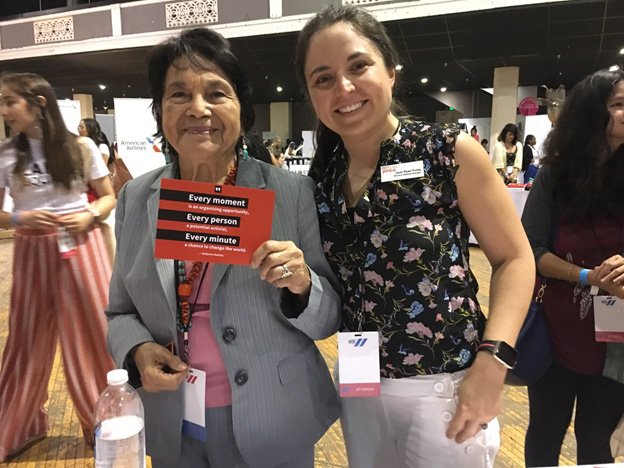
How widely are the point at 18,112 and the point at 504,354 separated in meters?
2.35

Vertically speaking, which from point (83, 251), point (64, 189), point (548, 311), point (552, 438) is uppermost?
point (64, 189)

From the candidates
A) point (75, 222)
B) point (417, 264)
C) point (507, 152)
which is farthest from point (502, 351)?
point (507, 152)

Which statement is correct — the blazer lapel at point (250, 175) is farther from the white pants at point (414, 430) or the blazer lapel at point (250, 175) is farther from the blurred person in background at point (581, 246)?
the blurred person in background at point (581, 246)

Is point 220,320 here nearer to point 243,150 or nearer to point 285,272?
point 285,272

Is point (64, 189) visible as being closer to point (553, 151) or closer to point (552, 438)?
point (553, 151)

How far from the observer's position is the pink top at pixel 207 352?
1.11m

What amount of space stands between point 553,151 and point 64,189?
2218 mm

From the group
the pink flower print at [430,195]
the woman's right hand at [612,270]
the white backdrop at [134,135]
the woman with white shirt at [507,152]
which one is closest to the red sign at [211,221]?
the pink flower print at [430,195]

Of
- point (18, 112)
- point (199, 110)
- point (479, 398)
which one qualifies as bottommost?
point (479, 398)

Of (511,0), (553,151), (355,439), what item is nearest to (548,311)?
(553,151)

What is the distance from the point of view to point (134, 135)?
16.6 feet

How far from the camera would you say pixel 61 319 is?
2.36 meters

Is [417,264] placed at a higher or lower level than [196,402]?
higher

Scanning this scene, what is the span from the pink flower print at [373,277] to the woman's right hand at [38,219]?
180 centimetres
